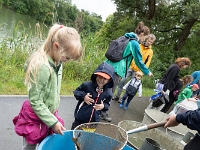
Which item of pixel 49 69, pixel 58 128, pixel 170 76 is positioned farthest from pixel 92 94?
pixel 170 76

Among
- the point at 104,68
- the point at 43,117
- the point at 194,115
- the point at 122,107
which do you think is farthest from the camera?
the point at 122,107

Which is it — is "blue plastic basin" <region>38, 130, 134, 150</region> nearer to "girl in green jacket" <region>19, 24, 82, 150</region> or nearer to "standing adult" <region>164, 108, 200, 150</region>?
"girl in green jacket" <region>19, 24, 82, 150</region>

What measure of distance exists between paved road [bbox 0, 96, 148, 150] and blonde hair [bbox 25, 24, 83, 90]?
1.77 metres

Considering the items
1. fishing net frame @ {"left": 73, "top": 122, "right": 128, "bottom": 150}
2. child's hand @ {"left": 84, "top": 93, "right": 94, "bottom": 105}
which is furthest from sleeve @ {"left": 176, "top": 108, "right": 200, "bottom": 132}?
child's hand @ {"left": 84, "top": 93, "right": 94, "bottom": 105}

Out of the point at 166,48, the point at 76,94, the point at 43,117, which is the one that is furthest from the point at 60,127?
the point at 166,48

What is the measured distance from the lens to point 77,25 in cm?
686

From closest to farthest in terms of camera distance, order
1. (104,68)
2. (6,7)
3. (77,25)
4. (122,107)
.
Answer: (104,68) < (122,107) < (77,25) < (6,7)

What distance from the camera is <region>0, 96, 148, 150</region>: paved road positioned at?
10.6ft

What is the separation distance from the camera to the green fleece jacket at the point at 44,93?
1.74 meters

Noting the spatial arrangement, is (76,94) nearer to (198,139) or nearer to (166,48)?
(198,139)

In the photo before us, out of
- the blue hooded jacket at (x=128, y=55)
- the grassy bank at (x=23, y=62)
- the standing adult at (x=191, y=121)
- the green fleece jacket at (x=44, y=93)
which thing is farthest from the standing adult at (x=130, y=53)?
the green fleece jacket at (x=44, y=93)

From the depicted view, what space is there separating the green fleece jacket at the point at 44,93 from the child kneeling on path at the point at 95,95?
3.17ft

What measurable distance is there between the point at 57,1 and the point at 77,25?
10383mm

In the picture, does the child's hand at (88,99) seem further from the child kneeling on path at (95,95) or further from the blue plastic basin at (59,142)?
the blue plastic basin at (59,142)
